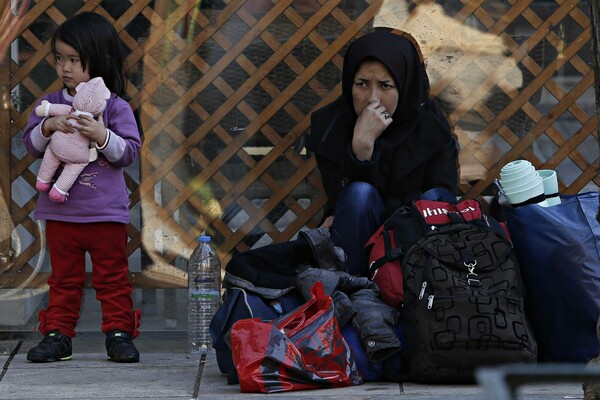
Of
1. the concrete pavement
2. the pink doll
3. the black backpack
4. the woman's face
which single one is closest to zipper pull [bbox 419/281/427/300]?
the black backpack

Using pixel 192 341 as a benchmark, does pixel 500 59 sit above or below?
above

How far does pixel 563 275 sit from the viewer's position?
4.14 meters

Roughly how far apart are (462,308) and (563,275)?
537mm

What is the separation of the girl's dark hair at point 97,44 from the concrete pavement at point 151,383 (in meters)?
1.14

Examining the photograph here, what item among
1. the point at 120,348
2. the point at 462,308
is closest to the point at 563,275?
the point at 462,308

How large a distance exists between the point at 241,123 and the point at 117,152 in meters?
0.80

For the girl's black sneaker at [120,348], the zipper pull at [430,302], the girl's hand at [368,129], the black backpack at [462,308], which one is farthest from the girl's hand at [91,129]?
the zipper pull at [430,302]

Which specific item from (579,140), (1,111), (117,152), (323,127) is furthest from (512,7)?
(1,111)

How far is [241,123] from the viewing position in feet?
16.1

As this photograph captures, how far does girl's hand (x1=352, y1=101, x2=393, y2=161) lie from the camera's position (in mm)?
4496

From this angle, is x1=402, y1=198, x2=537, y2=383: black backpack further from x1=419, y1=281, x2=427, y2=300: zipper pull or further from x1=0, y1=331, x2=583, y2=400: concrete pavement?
x1=0, y1=331, x2=583, y2=400: concrete pavement

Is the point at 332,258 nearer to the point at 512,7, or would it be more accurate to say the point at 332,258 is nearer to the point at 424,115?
the point at 424,115

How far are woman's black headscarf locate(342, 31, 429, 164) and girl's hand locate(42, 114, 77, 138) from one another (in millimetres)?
1182

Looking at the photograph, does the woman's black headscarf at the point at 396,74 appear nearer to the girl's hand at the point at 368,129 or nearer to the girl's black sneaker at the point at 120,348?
the girl's hand at the point at 368,129
